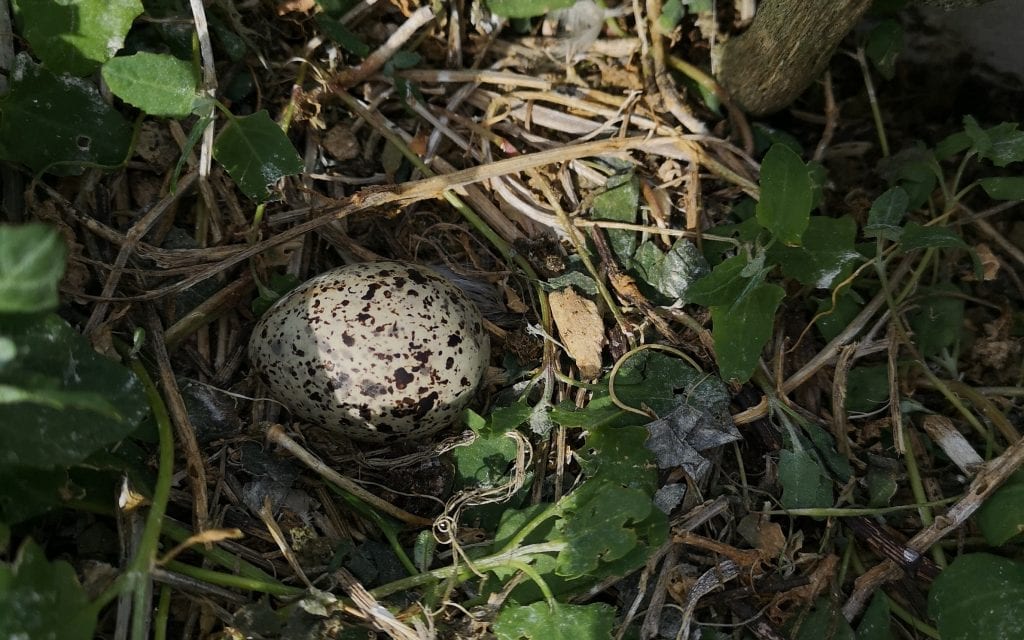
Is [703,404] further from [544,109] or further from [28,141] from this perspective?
[28,141]

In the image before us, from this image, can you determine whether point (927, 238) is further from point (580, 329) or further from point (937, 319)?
point (580, 329)

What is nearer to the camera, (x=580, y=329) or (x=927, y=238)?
(x=927, y=238)

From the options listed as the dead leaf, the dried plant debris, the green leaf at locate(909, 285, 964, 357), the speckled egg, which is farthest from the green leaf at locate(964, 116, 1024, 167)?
the speckled egg

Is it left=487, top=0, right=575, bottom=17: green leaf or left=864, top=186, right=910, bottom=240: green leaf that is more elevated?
left=487, top=0, right=575, bottom=17: green leaf

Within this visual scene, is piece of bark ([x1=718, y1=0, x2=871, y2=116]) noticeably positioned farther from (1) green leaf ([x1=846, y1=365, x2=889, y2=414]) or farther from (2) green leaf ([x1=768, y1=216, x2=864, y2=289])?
(1) green leaf ([x1=846, y1=365, x2=889, y2=414])

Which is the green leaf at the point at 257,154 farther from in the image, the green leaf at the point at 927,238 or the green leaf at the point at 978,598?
the green leaf at the point at 978,598

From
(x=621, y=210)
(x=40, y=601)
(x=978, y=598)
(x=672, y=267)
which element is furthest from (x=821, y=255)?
(x=40, y=601)

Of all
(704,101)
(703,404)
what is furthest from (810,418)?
(704,101)
